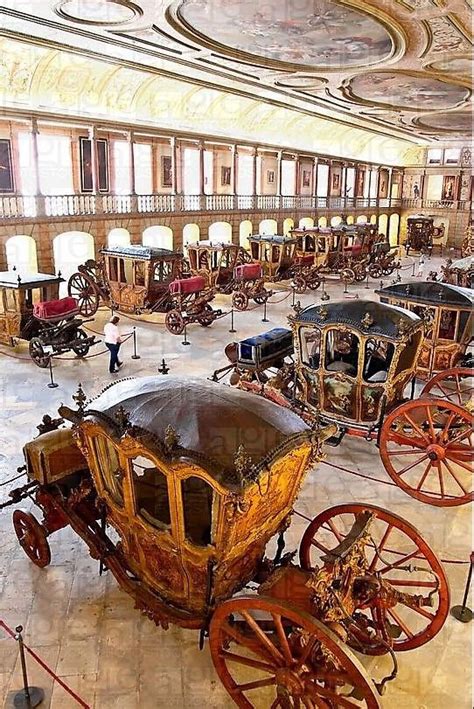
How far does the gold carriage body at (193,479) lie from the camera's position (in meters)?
3.84

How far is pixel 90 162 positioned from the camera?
68.3 ft

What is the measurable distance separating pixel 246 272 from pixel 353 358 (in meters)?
10.3

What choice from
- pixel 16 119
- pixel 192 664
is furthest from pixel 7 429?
pixel 16 119

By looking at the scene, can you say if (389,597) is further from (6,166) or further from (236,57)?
(6,166)

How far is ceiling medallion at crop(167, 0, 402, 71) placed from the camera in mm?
11812

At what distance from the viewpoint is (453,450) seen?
6723mm

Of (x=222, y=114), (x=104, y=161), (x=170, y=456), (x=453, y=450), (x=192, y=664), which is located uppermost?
(x=222, y=114)

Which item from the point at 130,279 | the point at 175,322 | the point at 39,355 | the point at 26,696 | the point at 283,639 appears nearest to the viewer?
the point at 283,639

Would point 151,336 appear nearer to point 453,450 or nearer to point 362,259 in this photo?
point 453,450

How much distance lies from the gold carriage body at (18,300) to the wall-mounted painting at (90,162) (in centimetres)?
882

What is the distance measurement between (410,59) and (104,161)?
35.9ft

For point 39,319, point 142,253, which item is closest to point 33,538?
point 39,319

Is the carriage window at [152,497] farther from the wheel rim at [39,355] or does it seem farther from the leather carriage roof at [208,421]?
the wheel rim at [39,355]

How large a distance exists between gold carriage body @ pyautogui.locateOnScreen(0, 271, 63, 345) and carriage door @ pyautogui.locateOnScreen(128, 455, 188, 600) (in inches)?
348
